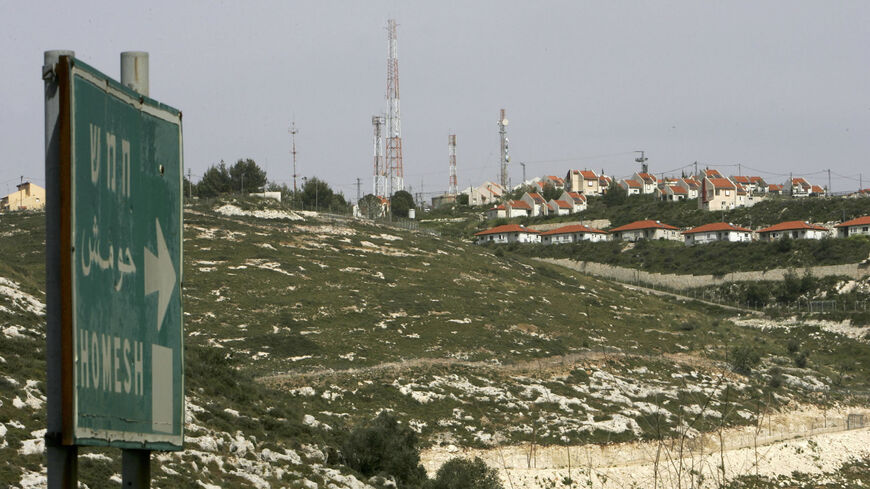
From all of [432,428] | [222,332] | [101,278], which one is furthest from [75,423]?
[222,332]

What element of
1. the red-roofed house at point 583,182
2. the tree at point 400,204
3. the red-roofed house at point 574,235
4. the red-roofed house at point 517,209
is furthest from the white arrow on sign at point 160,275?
the red-roofed house at point 583,182

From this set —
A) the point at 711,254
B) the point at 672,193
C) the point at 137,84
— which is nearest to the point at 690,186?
the point at 672,193

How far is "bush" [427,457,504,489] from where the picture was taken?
98.3 ft

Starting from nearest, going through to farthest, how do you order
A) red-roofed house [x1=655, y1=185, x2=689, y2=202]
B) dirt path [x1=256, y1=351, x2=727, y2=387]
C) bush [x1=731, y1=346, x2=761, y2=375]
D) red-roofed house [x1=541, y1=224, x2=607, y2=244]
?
dirt path [x1=256, y1=351, x2=727, y2=387], bush [x1=731, y1=346, x2=761, y2=375], red-roofed house [x1=541, y1=224, x2=607, y2=244], red-roofed house [x1=655, y1=185, x2=689, y2=202]

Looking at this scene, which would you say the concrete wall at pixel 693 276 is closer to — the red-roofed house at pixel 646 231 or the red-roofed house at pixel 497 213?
the red-roofed house at pixel 646 231

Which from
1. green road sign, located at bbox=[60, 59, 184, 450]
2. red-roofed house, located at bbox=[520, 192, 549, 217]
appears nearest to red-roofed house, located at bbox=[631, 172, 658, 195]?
red-roofed house, located at bbox=[520, 192, 549, 217]

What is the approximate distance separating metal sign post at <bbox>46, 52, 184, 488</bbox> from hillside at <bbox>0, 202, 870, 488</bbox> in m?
13.6

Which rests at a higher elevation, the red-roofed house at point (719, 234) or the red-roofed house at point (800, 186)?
the red-roofed house at point (800, 186)

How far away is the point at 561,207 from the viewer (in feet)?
565

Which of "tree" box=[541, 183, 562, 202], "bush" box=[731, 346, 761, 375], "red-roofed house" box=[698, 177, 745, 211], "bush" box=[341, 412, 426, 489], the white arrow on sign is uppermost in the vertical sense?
"tree" box=[541, 183, 562, 202]

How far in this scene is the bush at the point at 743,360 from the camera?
64812mm

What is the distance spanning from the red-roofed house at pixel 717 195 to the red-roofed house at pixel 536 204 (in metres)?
28.2

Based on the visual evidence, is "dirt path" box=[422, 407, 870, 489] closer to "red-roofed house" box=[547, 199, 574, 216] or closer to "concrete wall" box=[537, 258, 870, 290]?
"concrete wall" box=[537, 258, 870, 290]

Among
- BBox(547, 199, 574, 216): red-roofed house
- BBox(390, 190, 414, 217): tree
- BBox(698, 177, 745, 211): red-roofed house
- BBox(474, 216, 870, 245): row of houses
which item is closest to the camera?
BBox(474, 216, 870, 245): row of houses
